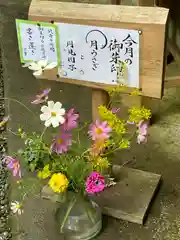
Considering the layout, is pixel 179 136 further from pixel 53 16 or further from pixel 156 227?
pixel 53 16

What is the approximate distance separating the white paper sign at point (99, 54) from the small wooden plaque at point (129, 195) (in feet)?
1.68

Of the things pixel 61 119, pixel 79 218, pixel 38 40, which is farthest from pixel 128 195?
pixel 38 40

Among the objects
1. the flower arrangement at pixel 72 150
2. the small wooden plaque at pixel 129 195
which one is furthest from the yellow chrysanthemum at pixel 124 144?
the small wooden plaque at pixel 129 195

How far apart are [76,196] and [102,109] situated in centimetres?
35

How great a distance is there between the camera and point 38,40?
5.32ft

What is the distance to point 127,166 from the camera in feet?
6.79

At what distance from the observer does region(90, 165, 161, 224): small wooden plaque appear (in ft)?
5.79

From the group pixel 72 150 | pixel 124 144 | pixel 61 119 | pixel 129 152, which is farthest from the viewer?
pixel 129 152

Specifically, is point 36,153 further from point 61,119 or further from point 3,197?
point 3,197

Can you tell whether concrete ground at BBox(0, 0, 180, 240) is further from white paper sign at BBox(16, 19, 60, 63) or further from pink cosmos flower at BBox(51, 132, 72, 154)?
white paper sign at BBox(16, 19, 60, 63)

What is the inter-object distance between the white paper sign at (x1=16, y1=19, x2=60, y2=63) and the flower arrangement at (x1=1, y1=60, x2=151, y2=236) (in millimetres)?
175

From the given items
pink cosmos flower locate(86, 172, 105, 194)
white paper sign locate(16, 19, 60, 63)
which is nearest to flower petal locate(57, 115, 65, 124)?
pink cosmos flower locate(86, 172, 105, 194)

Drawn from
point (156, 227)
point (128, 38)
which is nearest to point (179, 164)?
point (156, 227)

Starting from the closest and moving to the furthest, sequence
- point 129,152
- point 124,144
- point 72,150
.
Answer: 1. point 124,144
2. point 72,150
3. point 129,152
